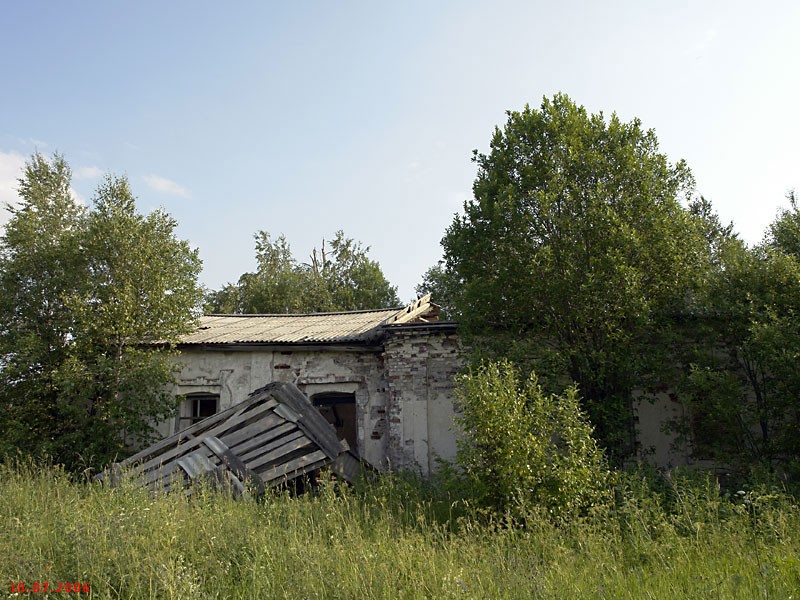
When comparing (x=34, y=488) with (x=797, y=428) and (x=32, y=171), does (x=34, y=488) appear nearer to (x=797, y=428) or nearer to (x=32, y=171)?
(x=32, y=171)

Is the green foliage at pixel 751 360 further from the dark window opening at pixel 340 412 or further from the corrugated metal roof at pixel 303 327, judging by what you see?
the dark window opening at pixel 340 412

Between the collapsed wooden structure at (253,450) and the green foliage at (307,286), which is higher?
the green foliage at (307,286)

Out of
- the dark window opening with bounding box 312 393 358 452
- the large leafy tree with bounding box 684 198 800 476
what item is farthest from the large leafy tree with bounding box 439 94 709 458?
the dark window opening with bounding box 312 393 358 452

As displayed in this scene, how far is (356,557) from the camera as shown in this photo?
4.67 m

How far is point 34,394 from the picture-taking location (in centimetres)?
1142

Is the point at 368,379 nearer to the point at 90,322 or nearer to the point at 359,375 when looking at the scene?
the point at 359,375

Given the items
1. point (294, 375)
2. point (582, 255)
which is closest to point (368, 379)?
point (294, 375)

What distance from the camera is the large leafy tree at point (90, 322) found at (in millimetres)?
11094

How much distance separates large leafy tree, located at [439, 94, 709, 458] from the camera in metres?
8.85

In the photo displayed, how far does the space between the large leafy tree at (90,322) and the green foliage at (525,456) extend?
791 centimetres

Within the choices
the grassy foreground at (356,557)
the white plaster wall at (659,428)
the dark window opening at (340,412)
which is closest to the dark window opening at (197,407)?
the dark window opening at (340,412)

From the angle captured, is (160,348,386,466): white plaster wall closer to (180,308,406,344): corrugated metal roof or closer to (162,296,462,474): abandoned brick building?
(162,296,462,474): abandoned brick building
